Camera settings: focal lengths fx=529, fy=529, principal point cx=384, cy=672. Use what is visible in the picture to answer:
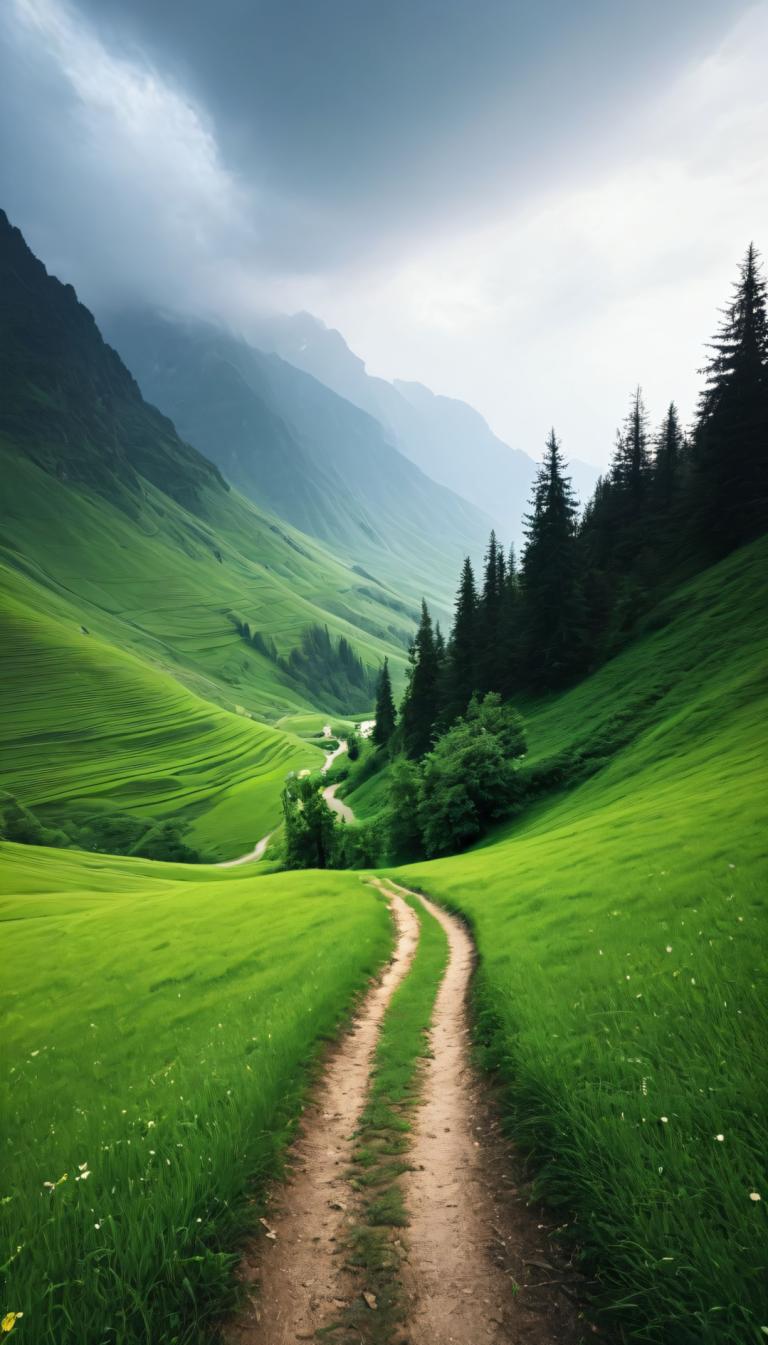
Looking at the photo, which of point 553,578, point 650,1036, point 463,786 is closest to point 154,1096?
point 650,1036

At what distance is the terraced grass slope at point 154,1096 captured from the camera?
16.2 feet

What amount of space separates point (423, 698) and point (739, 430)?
189ft

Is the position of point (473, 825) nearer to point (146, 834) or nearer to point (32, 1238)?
point (32, 1238)

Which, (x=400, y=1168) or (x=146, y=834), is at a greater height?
(x=400, y=1168)

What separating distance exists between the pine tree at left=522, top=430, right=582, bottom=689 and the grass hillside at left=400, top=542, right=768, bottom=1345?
43549 mm

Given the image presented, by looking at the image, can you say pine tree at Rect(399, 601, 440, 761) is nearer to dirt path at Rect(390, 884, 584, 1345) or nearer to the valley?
the valley

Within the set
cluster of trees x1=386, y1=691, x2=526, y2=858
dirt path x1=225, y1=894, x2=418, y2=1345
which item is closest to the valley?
dirt path x1=225, y1=894, x2=418, y2=1345

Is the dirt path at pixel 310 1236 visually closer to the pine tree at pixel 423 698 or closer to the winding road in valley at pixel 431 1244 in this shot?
the winding road in valley at pixel 431 1244

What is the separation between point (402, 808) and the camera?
61.1 m

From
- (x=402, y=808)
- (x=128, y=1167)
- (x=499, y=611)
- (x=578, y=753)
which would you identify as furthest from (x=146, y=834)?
(x=128, y=1167)

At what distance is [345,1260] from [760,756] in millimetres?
27495

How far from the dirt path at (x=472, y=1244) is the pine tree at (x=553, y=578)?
66645mm

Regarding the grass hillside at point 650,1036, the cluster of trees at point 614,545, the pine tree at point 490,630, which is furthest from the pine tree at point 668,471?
the grass hillside at point 650,1036

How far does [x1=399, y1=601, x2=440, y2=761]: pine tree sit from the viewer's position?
9262 cm
